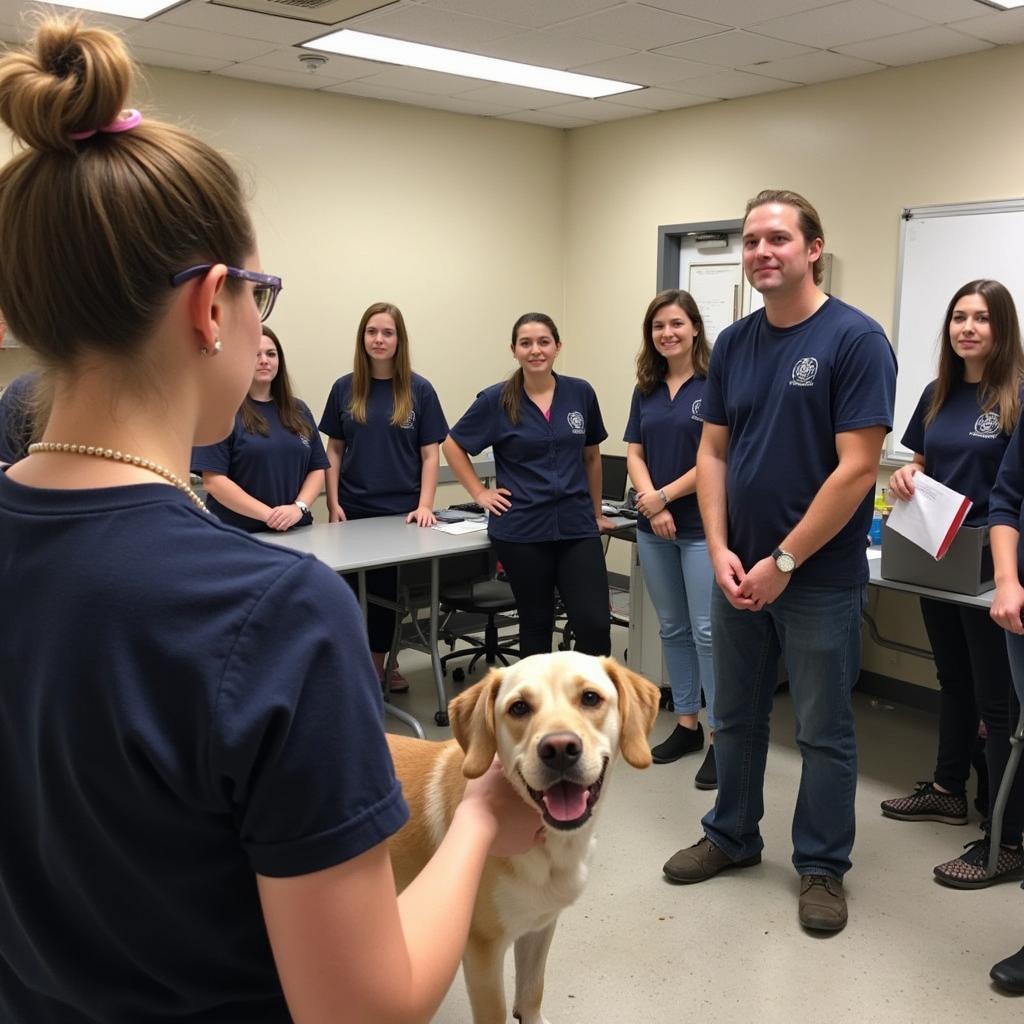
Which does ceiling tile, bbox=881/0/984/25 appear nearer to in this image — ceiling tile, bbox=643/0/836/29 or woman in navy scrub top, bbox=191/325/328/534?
ceiling tile, bbox=643/0/836/29

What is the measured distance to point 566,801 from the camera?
1.56 meters

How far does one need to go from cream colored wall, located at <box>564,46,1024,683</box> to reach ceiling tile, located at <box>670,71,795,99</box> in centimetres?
9

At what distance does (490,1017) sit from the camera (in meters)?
1.81

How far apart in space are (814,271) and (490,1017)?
1950 millimetres

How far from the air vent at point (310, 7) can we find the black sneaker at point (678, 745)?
298cm

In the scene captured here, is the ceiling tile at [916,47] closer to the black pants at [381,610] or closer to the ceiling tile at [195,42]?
the ceiling tile at [195,42]

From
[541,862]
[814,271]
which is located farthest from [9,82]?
[814,271]

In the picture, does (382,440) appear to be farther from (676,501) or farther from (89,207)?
(89,207)

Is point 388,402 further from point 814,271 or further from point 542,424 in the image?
point 814,271

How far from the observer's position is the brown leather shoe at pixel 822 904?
102 inches

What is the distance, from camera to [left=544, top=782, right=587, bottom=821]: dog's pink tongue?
1547 mm

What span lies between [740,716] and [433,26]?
2963 millimetres

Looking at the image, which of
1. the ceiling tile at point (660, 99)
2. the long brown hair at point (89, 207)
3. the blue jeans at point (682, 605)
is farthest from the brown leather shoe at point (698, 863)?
the ceiling tile at point (660, 99)

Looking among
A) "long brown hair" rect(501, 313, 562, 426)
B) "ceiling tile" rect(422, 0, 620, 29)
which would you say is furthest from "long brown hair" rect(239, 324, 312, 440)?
"ceiling tile" rect(422, 0, 620, 29)
